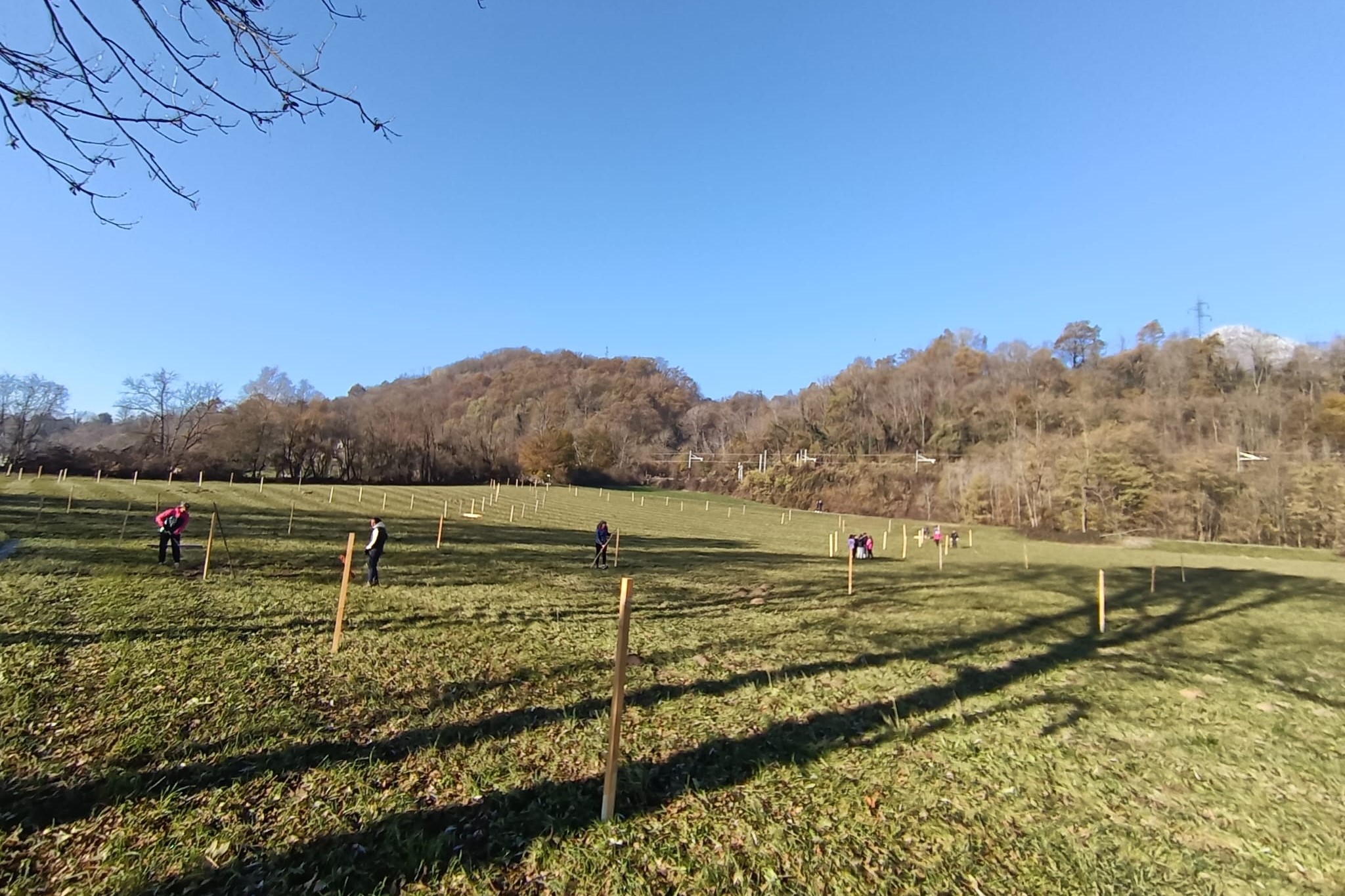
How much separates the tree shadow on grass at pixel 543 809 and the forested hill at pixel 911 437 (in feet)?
222

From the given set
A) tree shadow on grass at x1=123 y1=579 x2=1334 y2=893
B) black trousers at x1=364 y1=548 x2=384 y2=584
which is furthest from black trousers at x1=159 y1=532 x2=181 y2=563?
tree shadow on grass at x1=123 y1=579 x2=1334 y2=893

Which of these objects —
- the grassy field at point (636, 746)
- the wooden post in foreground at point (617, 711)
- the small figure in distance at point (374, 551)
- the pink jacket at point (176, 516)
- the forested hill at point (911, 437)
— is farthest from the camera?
the forested hill at point (911, 437)

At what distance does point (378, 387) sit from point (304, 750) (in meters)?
155

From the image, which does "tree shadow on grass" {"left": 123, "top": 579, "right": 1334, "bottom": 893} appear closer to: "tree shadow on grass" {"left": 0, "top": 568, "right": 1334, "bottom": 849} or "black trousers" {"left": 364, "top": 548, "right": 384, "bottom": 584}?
"tree shadow on grass" {"left": 0, "top": 568, "right": 1334, "bottom": 849}

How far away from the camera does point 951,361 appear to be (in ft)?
396

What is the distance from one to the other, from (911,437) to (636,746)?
344 feet

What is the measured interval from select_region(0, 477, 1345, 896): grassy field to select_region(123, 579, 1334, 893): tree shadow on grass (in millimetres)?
24

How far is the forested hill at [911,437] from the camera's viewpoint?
59.9 metres

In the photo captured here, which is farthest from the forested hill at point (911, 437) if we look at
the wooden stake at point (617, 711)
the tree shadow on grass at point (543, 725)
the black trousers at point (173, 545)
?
the wooden stake at point (617, 711)

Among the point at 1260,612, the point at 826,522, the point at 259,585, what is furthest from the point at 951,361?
the point at 259,585

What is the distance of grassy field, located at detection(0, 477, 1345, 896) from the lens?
4.05 m

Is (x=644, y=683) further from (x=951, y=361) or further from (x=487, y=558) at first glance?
(x=951, y=361)

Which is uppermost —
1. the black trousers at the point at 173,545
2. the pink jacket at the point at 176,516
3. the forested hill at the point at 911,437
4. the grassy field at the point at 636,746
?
the forested hill at the point at 911,437

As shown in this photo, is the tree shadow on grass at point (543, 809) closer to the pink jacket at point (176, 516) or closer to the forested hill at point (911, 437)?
the pink jacket at point (176, 516)
